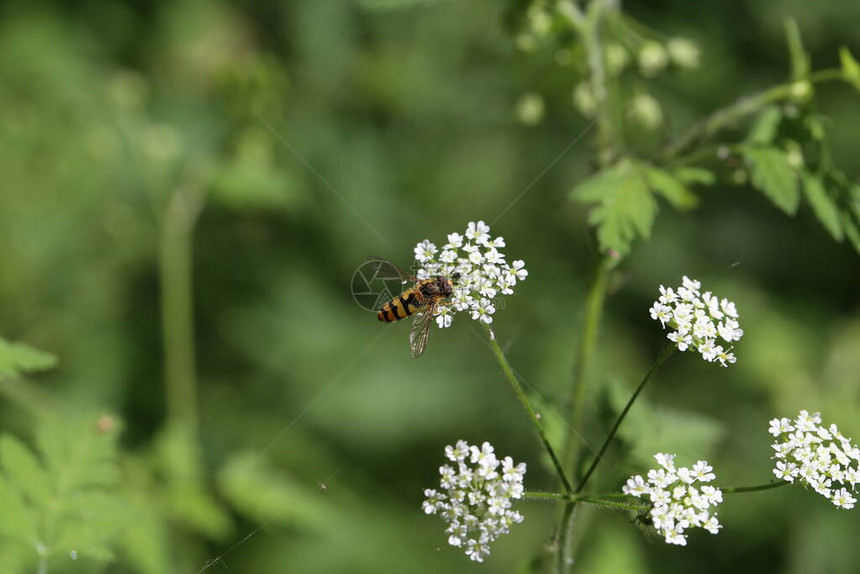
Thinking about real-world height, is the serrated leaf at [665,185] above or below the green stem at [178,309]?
below

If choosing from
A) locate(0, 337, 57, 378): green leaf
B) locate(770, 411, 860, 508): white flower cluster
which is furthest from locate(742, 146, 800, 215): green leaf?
locate(0, 337, 57, 378): green leaf

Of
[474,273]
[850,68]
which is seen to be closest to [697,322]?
[474,273]

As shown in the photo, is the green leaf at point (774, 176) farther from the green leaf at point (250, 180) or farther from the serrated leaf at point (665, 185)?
the green leaf at point (250, 180)

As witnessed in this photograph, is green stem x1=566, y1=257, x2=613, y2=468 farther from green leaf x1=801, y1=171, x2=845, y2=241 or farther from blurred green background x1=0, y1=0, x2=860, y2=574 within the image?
blurred green background x1=0, y1=0, x2=860, y2=574

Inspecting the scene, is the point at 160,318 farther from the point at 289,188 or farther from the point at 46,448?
the point at 46,448

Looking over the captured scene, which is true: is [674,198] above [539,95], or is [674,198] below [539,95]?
below

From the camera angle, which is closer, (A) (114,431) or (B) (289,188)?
(A) (114,431)

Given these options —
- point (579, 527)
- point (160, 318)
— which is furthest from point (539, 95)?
point (160, 318)

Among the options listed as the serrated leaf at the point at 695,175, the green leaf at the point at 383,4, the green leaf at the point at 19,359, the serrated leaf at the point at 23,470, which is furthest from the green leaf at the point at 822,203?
the serrated leaf at the point at 23,470
